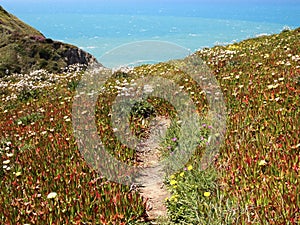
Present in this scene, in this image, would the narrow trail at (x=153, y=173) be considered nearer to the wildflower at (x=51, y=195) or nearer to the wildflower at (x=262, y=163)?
the wildflower at (x=51, y=195)

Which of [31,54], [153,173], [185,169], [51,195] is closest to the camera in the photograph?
[51,195]

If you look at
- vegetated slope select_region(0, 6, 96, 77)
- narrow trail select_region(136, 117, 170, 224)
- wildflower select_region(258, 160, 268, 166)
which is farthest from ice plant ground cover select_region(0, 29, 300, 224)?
vegetated slope select_region(0, 6, 96, 77)

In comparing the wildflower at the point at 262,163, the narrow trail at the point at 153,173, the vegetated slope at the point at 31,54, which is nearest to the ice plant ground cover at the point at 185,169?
the wildflower at the point at 262,163

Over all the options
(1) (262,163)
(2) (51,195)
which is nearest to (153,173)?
(2) (51,195)

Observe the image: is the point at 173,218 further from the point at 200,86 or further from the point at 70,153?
the point at 200,86

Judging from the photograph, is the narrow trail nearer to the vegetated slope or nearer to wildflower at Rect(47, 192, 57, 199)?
wildflower at Rect(47, 192, 57, 199)

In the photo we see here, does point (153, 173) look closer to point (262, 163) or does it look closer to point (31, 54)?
point (262, 163)

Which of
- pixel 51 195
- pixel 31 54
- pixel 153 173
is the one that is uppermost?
pixel 31 54
